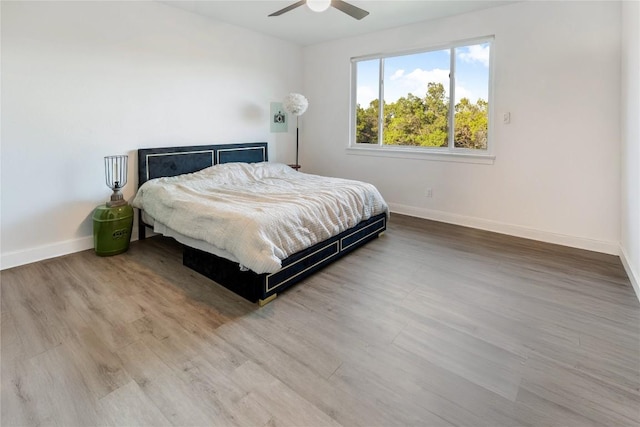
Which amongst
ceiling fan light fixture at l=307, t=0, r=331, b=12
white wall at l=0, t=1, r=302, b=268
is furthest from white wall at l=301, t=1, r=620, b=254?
white wall at l=0, t=1, r=302, b=268

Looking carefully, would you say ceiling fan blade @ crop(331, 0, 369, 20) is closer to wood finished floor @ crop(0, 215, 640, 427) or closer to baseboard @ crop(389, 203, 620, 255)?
wood finished floor @ crop(0, 215, 640, 427)

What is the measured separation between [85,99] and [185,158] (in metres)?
1.15

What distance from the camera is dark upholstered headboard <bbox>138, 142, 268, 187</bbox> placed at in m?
3.79

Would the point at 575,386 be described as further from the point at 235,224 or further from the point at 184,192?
the point at 184,192

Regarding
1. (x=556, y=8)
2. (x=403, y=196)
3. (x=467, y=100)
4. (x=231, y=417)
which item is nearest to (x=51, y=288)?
(x=231, y=417)

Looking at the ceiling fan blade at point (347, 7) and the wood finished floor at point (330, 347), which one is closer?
the wood finished floor at point (330, 347)

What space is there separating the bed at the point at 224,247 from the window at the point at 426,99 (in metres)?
1.46

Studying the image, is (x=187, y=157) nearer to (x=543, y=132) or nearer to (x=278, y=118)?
(x=278, y=118)

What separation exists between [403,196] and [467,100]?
4.94 ft

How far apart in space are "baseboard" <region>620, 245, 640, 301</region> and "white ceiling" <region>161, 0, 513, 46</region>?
289cm

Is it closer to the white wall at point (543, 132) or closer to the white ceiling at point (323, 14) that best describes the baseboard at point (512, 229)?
the white wall at point (543, 132)

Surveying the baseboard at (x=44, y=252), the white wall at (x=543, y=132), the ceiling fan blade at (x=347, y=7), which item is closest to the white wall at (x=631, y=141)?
the white wall at (x=543, y=132)

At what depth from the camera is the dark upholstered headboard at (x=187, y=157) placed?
3.79m

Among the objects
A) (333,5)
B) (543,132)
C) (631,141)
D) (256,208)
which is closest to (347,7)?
(333,5)
